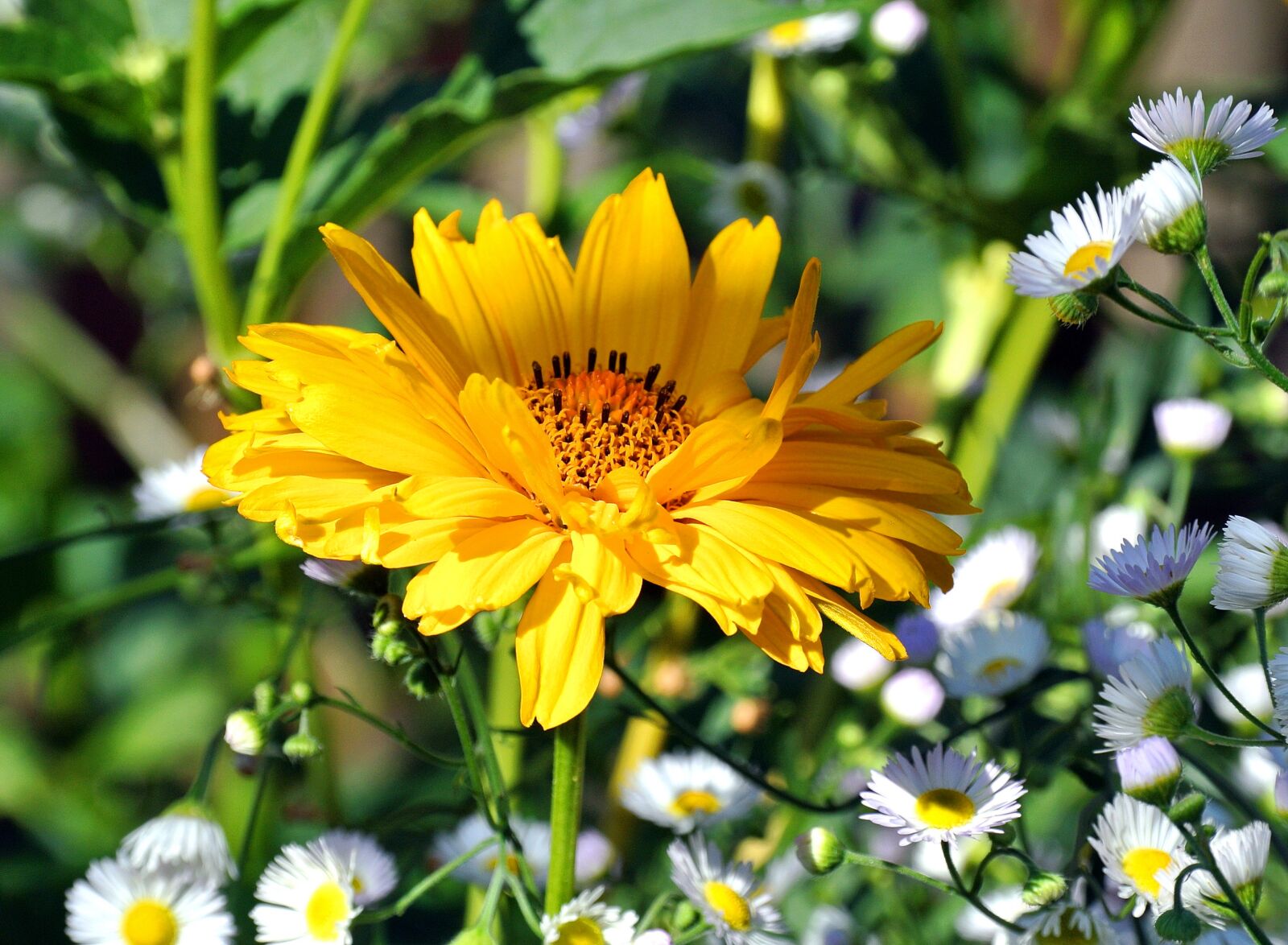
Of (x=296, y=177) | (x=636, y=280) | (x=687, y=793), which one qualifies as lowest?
(x=687, y=793)

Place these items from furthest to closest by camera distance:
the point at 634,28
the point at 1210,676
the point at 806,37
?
the point at 806,37, the point at 634,28, the point at 1210,676

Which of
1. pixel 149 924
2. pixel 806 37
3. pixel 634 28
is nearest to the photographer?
pixel 149 924

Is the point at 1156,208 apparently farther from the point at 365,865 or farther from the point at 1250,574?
the point at 365,865

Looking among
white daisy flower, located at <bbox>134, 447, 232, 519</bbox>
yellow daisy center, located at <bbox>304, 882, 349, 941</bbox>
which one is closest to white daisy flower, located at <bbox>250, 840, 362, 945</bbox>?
yellow daisy center, located at <bbox>304, 882, 349, 941</bbox>

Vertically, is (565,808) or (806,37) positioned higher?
(806,37)

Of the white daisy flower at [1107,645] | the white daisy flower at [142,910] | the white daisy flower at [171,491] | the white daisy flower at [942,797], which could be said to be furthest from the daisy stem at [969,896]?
the white daisy flower at [171,491]

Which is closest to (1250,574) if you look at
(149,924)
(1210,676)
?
(1210,676)
